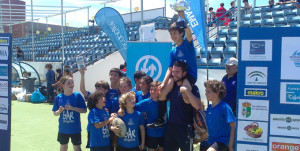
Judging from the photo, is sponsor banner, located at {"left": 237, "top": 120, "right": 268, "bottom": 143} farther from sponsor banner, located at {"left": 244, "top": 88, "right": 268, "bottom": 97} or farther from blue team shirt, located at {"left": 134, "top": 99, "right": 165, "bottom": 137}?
blue team shirt, located at {"left": 134, "top": 99, "right": 165, "bottom": 137}

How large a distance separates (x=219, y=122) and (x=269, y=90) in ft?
2.66

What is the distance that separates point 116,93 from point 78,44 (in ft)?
50.1

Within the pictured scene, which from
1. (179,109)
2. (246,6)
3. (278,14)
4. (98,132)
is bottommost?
(98,132)

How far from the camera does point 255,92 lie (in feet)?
8.68

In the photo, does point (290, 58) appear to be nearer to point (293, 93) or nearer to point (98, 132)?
point (293, 93)

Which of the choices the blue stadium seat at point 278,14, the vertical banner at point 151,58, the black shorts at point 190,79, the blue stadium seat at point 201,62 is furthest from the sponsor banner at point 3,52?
the blue stadium seat at point 278,14

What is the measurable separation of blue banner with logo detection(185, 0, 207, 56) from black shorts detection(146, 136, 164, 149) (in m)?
1.57

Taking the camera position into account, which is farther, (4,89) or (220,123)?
(4,89)

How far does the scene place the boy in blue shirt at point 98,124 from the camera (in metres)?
3.79

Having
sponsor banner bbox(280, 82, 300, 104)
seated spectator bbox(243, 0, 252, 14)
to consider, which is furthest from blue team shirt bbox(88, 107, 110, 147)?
seated spectator bbox(243, 0, 252, 14)

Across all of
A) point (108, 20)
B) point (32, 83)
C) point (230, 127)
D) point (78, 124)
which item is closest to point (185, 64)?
point (230, 127)

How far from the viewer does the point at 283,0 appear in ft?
42.4

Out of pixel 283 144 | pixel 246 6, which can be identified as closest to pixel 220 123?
pixel 283 144

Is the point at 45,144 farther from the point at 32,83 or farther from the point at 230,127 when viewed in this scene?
the point at 32,83
